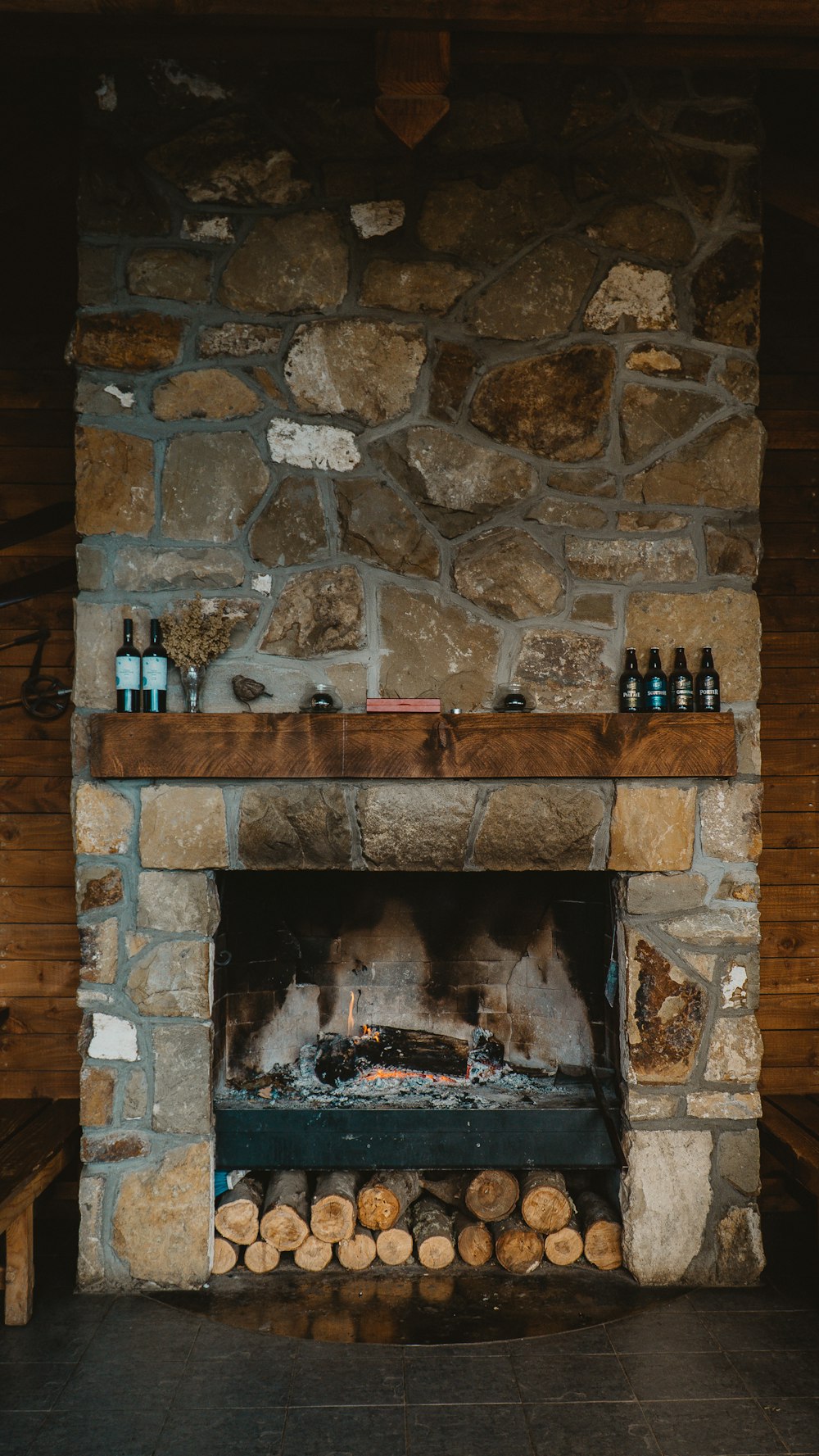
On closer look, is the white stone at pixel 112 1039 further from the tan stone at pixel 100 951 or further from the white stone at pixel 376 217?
the white stone at pixel 376 217

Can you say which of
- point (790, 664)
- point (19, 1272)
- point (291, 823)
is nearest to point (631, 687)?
point (291, 823)

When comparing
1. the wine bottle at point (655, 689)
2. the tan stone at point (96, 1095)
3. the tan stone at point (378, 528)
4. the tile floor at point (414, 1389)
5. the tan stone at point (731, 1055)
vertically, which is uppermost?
the tan stone at point (378, 528)

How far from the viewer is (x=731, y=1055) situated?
291 cm

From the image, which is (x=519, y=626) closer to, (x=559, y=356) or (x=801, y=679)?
(x=559, y=356)

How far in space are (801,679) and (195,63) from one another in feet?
9.62

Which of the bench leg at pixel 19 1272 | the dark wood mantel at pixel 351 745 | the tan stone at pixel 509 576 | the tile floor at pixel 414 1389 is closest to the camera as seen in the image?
the tile floor at pixel 414 1389

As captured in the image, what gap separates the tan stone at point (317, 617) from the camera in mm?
2930

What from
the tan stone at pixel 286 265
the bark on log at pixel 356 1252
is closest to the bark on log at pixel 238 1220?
the bark on log at pixel 356 1252

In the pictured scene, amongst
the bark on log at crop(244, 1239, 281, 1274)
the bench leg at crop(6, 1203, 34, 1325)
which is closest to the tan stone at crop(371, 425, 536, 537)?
the bark on log at crop(244, 1239, 281, 1274)

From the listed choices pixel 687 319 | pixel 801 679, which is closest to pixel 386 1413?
pixel 801 679

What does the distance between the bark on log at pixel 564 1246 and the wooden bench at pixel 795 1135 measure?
677 mm

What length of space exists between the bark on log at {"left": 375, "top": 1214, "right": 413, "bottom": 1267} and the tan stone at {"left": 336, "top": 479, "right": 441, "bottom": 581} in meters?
2.01

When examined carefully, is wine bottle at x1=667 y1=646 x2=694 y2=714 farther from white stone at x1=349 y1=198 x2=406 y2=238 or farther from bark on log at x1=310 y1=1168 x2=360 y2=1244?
bark on log at x1=310 y1=1168 x2=360 y2=1244

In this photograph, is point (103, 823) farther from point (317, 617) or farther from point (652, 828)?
point (652, 828)
